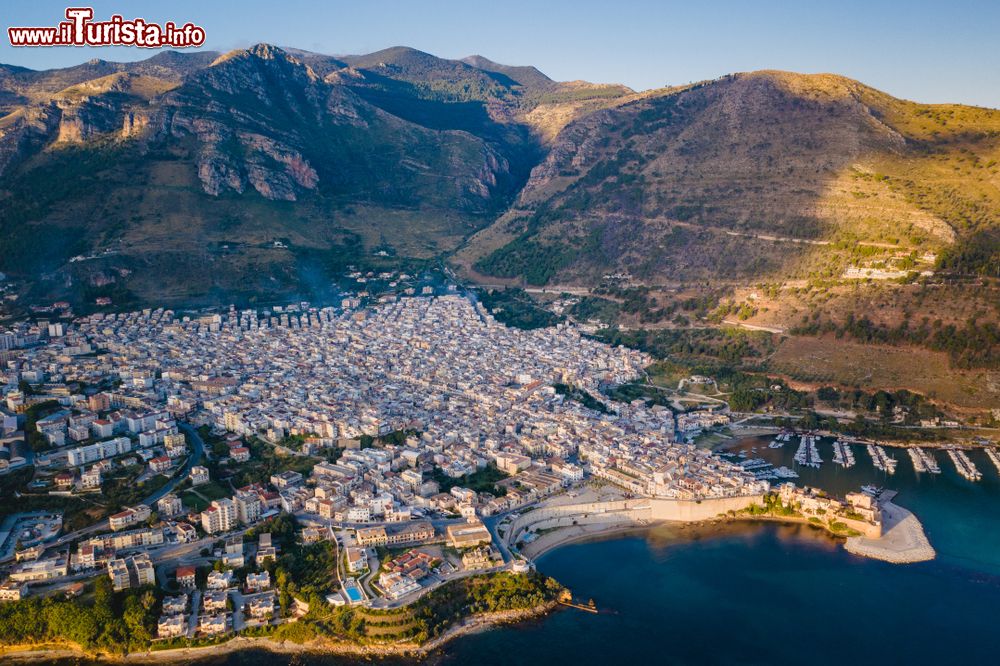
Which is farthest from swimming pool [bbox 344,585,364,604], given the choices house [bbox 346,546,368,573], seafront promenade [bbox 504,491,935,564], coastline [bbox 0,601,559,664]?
seafront promenade [bbox 504,491,935,564]

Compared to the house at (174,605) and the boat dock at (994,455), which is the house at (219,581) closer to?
the house at (174,605)

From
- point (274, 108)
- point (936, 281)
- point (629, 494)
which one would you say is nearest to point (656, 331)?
point (936, 281)

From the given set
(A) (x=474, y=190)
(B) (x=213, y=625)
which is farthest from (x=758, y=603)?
(A) (x=474, y=190)

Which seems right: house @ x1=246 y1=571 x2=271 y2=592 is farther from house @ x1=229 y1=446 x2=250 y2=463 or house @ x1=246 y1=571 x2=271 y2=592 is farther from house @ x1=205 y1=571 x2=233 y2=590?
house @ x1=229 y1=446 x2=250 y2=463

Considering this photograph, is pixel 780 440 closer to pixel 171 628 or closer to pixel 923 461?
pixel 923 461

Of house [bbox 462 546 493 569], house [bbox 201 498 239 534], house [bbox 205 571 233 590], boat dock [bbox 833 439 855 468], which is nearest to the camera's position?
house [bbox 205 571 233 590]
